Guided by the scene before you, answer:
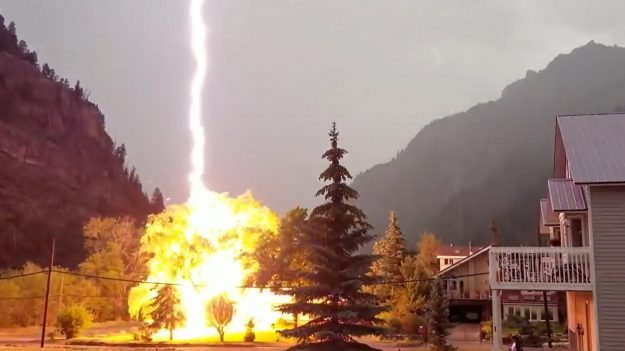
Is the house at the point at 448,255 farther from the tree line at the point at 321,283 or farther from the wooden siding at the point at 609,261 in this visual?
the wooden siding at the point at 609,261

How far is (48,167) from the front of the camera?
118 meters

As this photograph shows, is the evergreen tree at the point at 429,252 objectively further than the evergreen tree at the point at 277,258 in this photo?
Yes

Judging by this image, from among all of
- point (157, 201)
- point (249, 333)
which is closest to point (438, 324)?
point (249, 333)

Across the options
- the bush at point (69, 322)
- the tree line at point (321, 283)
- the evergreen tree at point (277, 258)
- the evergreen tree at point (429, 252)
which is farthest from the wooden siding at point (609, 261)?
the evergreen tree at point (429, 252)

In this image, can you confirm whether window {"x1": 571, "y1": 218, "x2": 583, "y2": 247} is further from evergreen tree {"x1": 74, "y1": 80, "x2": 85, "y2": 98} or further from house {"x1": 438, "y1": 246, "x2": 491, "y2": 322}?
evergreen tree {"x1": 74, "y1": 80, "x2": 85, "y2": 98}

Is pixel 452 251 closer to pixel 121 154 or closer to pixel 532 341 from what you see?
pixel 532 341

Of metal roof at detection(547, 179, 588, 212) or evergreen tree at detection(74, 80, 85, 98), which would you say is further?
evergreen tree at detection(74, 80, 85, 98)

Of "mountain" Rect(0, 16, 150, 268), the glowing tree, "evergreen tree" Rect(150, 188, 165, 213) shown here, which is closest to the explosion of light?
the glowing tree

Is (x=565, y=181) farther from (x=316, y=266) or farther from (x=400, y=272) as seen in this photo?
(x=400, y=272)

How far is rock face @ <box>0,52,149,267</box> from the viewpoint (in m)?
101

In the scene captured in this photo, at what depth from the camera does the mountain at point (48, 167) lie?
10144 cm

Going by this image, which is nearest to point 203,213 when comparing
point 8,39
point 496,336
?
point 496,336

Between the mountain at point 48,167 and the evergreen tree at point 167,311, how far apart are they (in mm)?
Answer: 63908

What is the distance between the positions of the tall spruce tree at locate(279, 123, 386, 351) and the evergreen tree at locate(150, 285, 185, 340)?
1940 cm
